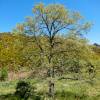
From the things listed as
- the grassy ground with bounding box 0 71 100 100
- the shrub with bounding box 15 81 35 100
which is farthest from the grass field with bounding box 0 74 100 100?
the shrub with bounding box 15 81 35 100

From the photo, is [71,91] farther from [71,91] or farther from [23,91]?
[23,91]

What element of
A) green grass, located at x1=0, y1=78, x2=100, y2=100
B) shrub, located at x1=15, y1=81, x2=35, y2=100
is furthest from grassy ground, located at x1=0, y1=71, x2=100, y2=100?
shrub, located at x1=15, y1=81, x2=35, y2=100

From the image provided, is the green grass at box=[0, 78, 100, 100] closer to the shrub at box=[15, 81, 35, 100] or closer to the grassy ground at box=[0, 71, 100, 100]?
the grassy ground at box=[0, 71, 100, 100]

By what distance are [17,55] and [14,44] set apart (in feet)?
3.12

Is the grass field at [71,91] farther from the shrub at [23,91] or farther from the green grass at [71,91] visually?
the shrub at [23,91]

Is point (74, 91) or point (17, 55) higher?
point (17, 55)

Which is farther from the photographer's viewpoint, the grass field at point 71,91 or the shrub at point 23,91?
the shrub at point 23,91

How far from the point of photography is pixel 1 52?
61.6 m

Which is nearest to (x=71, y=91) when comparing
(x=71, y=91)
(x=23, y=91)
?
(x=71, y=91)

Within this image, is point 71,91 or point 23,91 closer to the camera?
point 23,91

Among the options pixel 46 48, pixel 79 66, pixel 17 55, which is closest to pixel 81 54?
pixel 79 66

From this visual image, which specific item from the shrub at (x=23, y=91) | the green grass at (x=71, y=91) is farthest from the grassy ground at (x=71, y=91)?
the shrub at (x=23, y=91)

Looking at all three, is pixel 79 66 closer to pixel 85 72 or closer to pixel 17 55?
pixel 85 72

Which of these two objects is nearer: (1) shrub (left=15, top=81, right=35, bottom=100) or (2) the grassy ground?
(2) the grassy ground
